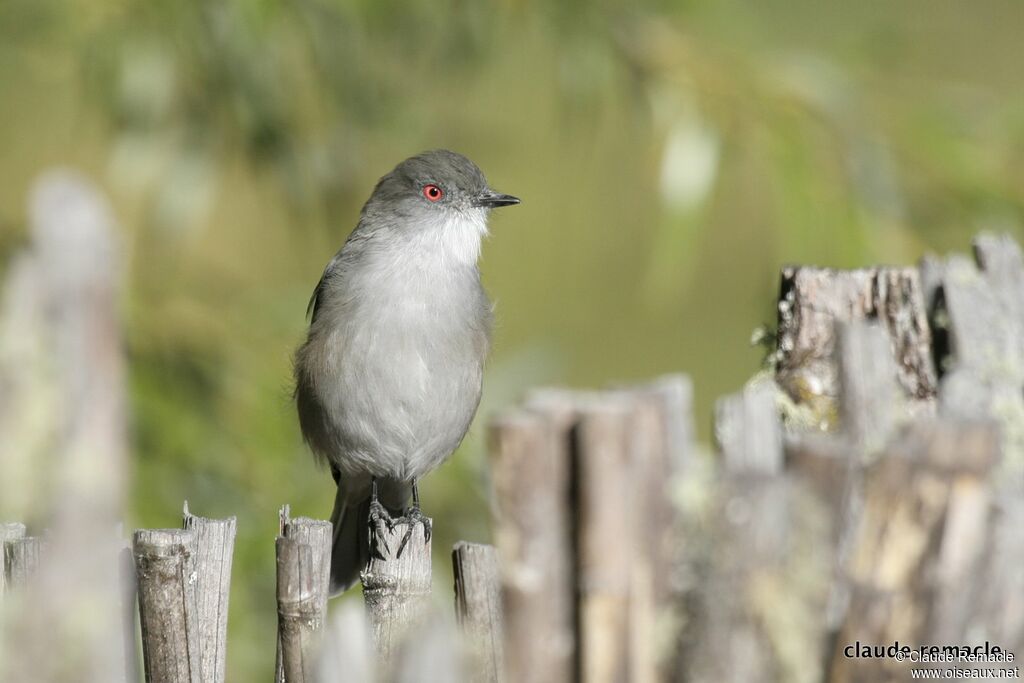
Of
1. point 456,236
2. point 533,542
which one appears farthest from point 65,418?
point 456,236

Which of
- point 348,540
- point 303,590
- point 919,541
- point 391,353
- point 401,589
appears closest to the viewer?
point 919,541

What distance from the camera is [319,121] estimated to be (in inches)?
175

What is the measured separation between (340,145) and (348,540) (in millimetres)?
1428

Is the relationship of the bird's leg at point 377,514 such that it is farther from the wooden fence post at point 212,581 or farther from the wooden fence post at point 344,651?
the wooden fence post at point 344,651

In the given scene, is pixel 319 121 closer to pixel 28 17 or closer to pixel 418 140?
pixel 418 140

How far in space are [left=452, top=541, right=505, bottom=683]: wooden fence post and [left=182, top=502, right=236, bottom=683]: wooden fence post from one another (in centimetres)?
43

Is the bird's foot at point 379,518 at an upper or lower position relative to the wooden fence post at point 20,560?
upper

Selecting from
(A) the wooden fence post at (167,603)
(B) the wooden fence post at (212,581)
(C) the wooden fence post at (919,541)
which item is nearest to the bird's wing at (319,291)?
(B) the wooden fence post at (212,581)

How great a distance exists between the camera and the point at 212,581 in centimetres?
221

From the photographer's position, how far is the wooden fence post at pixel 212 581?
2.16m

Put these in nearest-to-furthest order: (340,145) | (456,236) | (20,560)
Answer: (20,560) < (456,236) < (340,145)

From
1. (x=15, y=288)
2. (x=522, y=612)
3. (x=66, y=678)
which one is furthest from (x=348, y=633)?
(x=15, y=288)

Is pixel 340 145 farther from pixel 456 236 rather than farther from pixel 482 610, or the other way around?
pixel 482 610

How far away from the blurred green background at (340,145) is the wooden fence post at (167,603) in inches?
75.2
